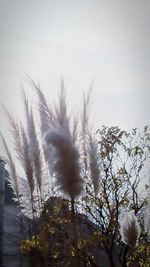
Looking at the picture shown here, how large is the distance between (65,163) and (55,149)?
8cm

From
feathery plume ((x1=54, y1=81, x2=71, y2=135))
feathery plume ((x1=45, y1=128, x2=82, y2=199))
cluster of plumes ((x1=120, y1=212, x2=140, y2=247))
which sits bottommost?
cluster of plumes ((x1=120, y1=212, x2=140, y2=247))

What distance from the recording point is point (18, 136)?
6.78 ft

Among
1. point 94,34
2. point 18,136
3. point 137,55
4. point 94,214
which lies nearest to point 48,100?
point 18,136

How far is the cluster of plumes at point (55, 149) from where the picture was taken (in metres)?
1.81

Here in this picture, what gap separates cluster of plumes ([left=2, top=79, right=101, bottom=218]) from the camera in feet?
5.93

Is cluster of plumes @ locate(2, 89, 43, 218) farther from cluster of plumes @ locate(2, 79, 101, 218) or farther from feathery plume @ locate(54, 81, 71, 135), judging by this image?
feathery plume @ locate(54, 81, 71, 135)

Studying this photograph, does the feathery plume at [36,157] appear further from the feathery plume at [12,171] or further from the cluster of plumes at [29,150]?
the feathery plume at [12,171]

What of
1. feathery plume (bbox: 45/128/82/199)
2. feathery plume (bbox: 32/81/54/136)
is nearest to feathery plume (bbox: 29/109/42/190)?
feathery plume (bbox: 32/81/54/136)

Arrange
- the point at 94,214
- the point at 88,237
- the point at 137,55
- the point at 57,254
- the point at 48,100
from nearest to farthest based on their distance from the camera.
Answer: the point at 48,100 → the point at 137,55 → the point at 57,254 → the point at 88,237 → the point at 94,214

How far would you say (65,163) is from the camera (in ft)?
→ 5.91

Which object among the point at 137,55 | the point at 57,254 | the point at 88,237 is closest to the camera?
the point at 137,55

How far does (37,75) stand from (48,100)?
0.18 meters

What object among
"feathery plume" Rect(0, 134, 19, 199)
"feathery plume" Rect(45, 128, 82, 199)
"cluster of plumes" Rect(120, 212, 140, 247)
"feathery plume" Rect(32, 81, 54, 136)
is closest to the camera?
"feathery plume" Rect(45, 128, 82, 199)

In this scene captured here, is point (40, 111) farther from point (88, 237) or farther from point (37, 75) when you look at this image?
point (88, 237)
